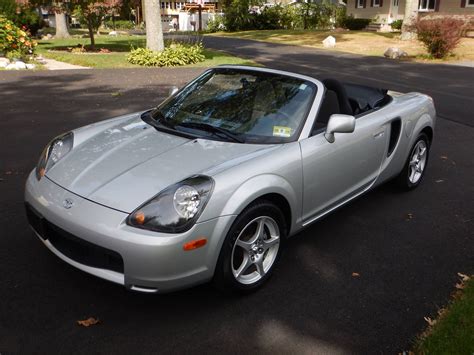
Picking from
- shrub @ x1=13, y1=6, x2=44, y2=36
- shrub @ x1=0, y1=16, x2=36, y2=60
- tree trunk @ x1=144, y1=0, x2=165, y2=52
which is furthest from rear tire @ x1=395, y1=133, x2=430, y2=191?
shrub @ x1=13, y1=6, x2=44, y2=36

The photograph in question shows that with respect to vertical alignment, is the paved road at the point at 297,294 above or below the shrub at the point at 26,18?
below

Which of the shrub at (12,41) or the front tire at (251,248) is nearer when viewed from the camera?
the front tire at (251,248)

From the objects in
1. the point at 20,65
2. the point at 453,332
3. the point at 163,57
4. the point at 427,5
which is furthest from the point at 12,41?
the point at 427,5

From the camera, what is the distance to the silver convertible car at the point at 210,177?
9.18ft

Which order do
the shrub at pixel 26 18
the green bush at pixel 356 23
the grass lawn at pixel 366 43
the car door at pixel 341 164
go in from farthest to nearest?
the green bush at pixel 356 23 → the shrub at pixel 26 18 → the grass lawn at pixel 366 43 → the car door at pixel 341 164

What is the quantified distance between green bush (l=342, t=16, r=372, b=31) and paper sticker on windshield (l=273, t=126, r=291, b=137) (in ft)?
112

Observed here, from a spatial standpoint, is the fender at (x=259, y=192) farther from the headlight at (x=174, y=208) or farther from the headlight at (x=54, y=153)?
the headlight at (x=54, y=153)

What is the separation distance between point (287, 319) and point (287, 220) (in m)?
0.75

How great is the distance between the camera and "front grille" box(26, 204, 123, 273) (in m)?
2.81

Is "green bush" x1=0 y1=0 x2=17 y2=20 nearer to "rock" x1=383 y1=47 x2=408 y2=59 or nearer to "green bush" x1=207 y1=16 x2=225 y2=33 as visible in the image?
"rock" x1=383 y1=47 x2=408 y2=59

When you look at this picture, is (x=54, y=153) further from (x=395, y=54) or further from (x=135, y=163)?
(x=395, y=54)

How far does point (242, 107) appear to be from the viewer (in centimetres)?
387

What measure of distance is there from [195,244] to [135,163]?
0.81m

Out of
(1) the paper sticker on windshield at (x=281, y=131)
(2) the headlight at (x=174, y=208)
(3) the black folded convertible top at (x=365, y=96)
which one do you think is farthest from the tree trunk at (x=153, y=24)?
(2) the headlight at (x=174, y=208)
